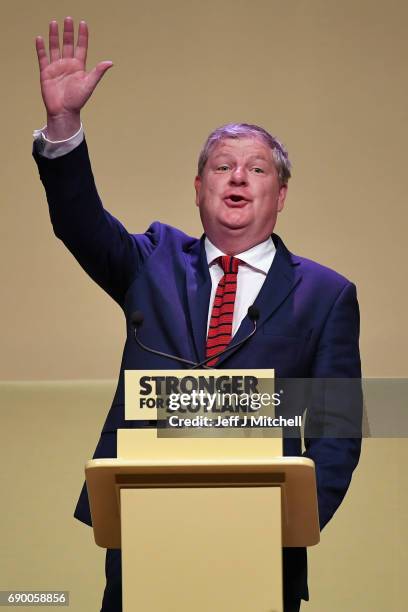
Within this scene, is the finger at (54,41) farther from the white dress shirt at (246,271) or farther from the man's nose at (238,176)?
the man's nose at (238,176)

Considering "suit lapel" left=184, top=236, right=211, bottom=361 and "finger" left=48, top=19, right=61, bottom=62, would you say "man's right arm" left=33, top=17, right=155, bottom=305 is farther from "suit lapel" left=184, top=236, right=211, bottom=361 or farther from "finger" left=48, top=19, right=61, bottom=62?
"suit lapel" left=184, top=236, right=211, bottom=361

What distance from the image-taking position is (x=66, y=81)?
3174 mm

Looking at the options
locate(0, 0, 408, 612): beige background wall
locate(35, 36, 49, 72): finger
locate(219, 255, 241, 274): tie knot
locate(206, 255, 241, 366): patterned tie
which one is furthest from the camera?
locate(0, 0, 408, 612): beige background wall

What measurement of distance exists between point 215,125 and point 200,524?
2706 millimetres

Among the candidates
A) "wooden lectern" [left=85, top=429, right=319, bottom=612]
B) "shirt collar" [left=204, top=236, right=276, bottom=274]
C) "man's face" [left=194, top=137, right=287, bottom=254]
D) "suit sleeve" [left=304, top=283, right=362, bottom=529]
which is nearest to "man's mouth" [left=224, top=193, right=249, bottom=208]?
"man's face" [left=194, top=137, right=287, bottom=254]

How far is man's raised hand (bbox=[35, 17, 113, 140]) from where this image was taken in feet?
10.3

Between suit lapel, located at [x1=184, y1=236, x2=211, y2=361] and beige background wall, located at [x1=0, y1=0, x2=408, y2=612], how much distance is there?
134 cm

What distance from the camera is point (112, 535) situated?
102 inches

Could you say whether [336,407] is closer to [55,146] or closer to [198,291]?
[198,291]

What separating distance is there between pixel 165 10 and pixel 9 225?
3.32 feet

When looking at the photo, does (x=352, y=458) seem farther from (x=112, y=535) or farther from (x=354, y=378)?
(x=112, y=535)

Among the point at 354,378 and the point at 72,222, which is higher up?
the point at 72,222

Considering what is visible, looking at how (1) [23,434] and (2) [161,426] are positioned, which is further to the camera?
(1) [23,434]

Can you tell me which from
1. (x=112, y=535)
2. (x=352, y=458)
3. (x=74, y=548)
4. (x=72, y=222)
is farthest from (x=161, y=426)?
(x=74, y=548)
